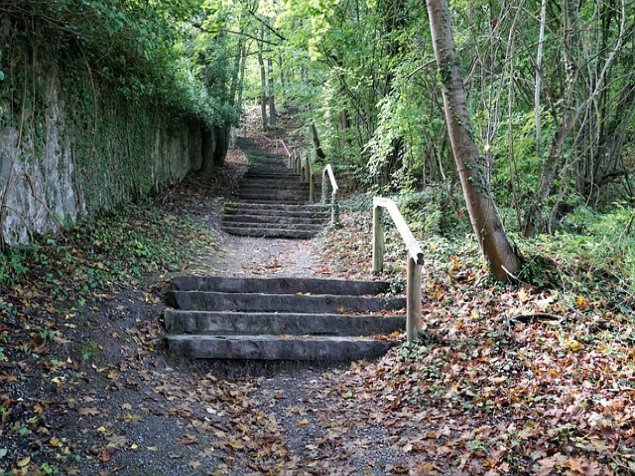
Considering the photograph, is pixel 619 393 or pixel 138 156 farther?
pixel 138 156

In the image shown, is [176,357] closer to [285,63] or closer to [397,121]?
[397,121]

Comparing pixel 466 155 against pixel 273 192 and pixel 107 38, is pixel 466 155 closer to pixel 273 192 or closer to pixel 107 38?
pixel 107 38

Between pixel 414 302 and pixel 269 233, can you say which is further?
pixel 269 233

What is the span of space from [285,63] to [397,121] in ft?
20.3

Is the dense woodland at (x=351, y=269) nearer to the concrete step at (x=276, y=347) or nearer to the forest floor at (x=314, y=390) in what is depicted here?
the forest floor at (x=314, y=390)

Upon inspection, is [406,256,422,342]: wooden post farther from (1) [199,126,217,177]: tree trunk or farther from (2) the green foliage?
(1) [199,126,217,177]: tree trunk

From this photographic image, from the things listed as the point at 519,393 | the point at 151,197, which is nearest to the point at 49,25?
the point at 151,197

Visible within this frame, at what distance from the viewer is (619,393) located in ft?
11.0

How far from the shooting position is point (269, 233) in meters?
10.0

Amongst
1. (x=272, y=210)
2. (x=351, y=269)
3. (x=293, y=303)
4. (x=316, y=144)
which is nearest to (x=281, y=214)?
(x=272, y=210)

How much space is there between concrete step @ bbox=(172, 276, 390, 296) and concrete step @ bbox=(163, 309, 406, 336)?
83 centimetres

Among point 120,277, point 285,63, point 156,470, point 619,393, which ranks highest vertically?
point 285,63

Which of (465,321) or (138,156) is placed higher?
(138,156)

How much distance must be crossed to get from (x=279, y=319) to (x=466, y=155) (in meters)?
2.69
